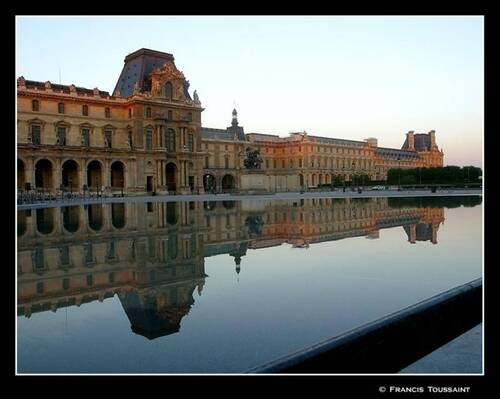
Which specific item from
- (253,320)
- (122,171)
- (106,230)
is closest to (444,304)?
(253,320)

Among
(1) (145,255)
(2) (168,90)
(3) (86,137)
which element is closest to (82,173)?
(3) (86,137)

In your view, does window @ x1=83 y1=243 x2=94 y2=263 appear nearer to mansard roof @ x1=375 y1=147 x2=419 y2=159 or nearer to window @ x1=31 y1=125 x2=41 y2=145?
window @ x1=31 y1=125 x2=41 y2=145

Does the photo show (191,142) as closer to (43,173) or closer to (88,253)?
(43,173)

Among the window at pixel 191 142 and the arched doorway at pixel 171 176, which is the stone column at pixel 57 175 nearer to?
the arched doorway at pixel 171 176

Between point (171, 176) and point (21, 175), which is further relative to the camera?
point (171, 176)

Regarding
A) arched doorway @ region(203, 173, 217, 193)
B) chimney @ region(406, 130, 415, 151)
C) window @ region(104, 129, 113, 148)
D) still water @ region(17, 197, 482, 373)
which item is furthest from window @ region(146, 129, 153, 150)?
chimney @ region(406, 130, 415, 151)

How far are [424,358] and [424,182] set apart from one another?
5855 centimetres

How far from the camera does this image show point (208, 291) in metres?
5.55

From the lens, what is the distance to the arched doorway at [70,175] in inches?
1841

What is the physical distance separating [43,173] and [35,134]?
441cm

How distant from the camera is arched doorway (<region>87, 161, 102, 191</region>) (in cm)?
4947

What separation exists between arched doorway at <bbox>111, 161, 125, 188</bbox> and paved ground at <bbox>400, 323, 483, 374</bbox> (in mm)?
50421

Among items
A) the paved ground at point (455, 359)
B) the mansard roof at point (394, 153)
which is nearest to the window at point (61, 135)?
the paved ground at point (455, 359)
